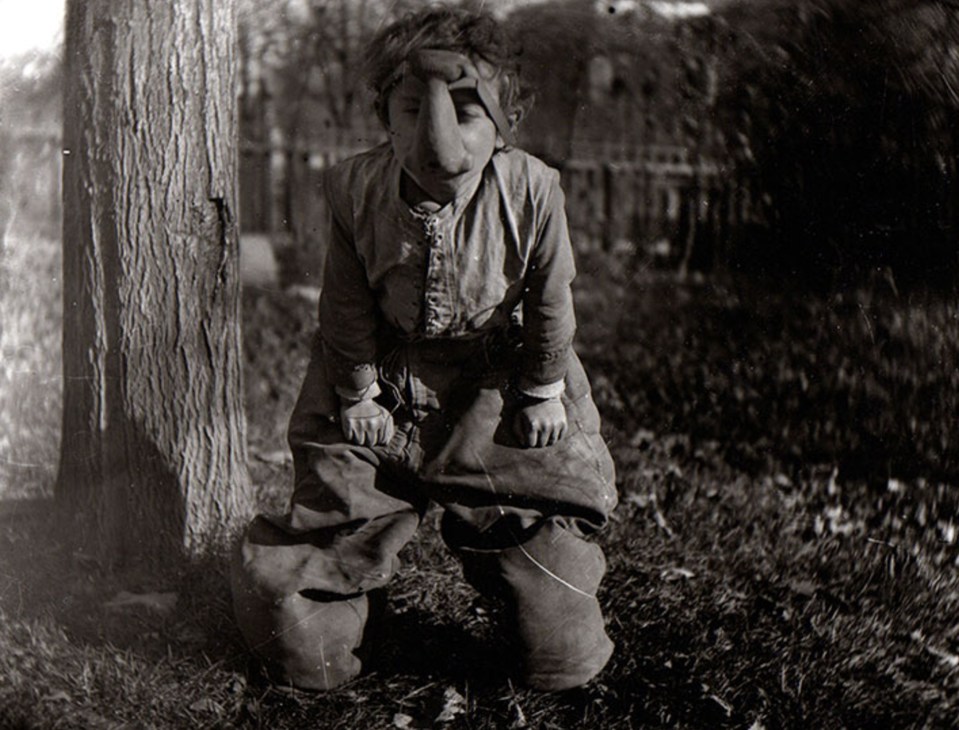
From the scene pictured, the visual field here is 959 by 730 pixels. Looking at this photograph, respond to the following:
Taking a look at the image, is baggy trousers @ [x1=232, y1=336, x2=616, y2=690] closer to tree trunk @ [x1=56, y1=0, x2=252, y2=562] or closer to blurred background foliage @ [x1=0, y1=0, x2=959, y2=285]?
tree trunk @ [x1=56, y1=0, x2=252, y2=562]

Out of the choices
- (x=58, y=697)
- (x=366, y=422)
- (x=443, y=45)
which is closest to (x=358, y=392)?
(x=366, y=422)

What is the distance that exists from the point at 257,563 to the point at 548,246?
3.88 ft

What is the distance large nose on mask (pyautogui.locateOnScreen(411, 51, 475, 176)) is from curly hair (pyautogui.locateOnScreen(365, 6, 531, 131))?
61mm

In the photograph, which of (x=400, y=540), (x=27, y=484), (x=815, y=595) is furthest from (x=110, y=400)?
(x=815, y=595)

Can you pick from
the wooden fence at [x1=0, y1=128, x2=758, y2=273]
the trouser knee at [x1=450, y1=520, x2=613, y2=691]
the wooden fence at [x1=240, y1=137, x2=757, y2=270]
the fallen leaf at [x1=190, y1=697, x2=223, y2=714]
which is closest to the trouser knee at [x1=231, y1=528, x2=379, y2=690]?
the fallen leaf at [x1=190, y1=697, x2=223, y2=714]

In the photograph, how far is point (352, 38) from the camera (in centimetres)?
402

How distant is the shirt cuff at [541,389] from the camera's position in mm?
2738

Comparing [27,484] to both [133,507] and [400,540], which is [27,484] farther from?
[400,540]

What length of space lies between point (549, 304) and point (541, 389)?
0.25 metres

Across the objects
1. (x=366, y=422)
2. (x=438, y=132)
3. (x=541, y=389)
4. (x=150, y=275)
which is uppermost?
(x=438, y=132)

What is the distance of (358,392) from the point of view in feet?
9.01

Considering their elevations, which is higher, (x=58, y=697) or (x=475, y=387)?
(x=475, y=387)

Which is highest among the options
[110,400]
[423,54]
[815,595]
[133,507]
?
[423,54]

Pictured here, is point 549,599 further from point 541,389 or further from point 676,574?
point 676,574
